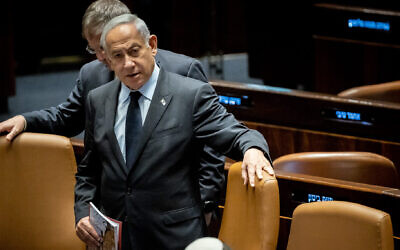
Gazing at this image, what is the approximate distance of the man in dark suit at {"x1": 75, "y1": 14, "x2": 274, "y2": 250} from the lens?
218cm

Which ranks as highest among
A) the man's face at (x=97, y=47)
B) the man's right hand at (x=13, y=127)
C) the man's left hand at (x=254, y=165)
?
the man's face at (x=97, y=47)

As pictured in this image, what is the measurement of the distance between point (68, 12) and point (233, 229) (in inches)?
174

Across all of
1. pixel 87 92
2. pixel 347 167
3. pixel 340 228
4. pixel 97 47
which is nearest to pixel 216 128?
pixel 340 228

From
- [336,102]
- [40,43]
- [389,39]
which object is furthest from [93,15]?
[40,43]

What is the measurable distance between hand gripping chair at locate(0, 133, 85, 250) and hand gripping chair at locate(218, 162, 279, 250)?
0.68m

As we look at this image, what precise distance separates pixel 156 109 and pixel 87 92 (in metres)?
0.61

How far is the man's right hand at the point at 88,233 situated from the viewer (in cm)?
231

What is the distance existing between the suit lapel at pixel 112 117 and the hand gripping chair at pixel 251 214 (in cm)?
32

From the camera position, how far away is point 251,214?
225 centimetres

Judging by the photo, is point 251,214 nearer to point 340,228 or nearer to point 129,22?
point 340,228

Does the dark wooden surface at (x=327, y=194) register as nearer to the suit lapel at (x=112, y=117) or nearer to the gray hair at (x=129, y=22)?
the suit lapel at (x=112, y=117)

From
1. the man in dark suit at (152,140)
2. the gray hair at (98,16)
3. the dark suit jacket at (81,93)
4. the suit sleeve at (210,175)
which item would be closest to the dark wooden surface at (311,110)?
the dark suit jacket at (81,93)

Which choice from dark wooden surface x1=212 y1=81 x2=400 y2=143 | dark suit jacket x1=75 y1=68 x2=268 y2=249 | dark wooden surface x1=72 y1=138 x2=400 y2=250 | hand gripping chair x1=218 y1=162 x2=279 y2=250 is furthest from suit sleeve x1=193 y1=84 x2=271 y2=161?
dark wooden surface x1=212 y1=81 x2=400 y2=143

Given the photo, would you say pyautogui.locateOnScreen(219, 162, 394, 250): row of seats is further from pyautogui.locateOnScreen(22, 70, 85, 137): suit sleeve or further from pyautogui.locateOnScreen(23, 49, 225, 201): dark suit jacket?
pyautogui.locateOnScreen(22, 70, 85, 137): suit sleeve
